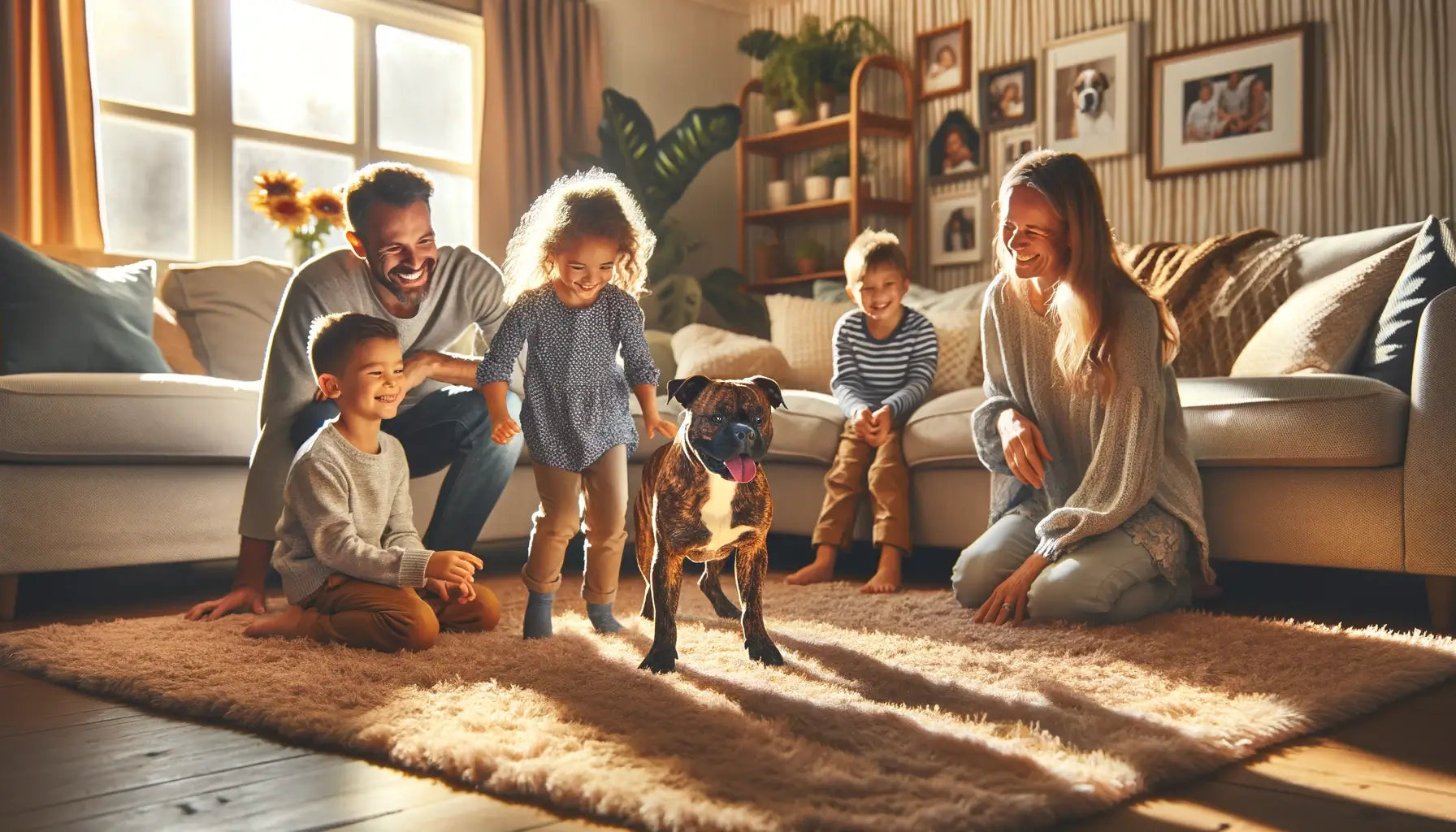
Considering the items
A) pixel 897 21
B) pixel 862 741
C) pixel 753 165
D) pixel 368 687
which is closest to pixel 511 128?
pixel 753 165

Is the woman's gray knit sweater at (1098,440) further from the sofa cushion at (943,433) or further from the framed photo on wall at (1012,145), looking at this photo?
the framed photo on wall at (1012,145)

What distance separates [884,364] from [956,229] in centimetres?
192

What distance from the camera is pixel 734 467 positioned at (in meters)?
1.62

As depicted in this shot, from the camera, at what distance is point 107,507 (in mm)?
2428

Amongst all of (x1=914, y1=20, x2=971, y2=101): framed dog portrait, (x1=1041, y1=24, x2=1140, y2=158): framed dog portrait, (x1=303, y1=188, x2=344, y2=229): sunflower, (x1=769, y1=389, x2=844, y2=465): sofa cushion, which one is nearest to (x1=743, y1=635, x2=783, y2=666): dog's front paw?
(x1=769, y1=389, x2=844, y2=465): sofa cushion

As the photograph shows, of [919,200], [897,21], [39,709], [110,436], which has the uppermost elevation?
[897,21]

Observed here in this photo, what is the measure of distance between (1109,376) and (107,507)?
6.61 feet

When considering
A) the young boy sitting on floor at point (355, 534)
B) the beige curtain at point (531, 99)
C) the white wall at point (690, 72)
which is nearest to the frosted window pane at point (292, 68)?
the beige curtain at point (531, 99)

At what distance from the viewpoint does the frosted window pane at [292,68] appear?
4195 millimetres

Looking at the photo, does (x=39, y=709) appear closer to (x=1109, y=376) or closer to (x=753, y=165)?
(x=1109, y=376)

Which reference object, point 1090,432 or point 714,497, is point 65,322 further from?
point 1090,432

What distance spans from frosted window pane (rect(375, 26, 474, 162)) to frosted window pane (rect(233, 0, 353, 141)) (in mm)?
149

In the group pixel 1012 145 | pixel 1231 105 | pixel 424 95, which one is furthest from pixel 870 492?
pixel 424 95

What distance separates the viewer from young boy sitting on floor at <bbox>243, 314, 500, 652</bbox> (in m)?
1.86
